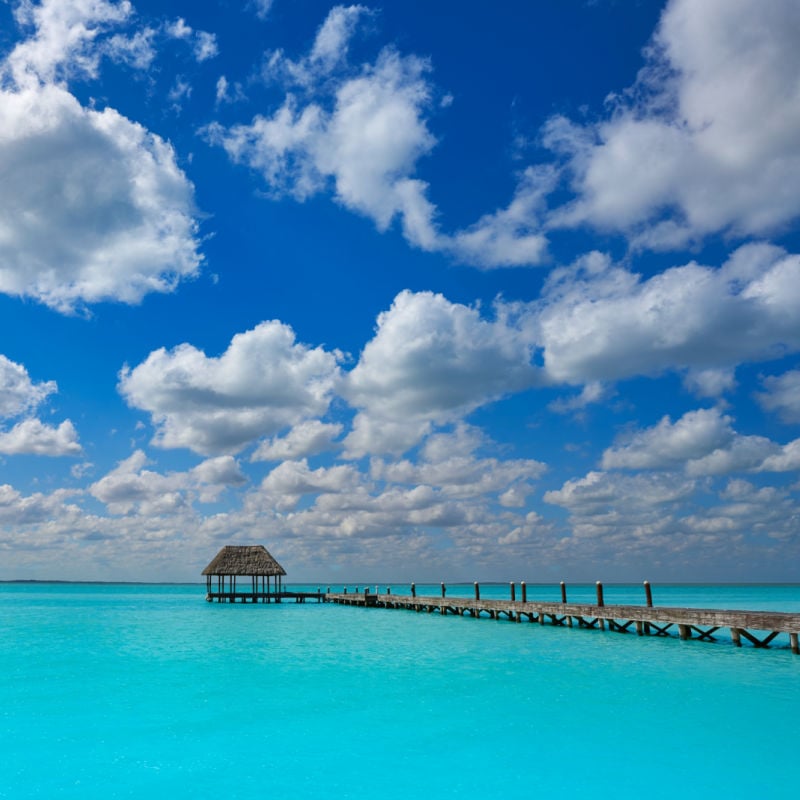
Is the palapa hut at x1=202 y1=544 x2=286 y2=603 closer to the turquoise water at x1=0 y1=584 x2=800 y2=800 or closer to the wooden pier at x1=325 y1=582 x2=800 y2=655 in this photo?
the wooden pier at x1=325 y1=582 x2=800 y2=655

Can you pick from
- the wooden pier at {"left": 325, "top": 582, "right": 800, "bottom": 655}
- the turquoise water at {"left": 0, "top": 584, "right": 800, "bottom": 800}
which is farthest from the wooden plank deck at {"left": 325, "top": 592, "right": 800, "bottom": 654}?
the turquoise water at {"left": 0, "top": 584, "right": 800, "bottom": 800}

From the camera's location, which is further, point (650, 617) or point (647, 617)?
point (647, 617)

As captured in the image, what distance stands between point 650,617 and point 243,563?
45.4 meters

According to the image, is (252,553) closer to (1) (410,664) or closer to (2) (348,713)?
(1) (410,664)

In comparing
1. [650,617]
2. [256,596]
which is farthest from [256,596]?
[650,617]

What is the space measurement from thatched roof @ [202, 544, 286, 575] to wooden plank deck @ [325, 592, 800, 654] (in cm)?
1622

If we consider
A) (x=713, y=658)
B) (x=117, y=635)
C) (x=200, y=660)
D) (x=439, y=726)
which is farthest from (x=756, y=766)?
(x=117, y=635)

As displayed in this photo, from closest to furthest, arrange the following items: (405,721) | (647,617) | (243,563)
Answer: (405,721) < (647,617) < (243,563)

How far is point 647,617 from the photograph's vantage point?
31625mm

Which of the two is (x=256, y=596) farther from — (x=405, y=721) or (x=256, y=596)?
(x=405, y=721)

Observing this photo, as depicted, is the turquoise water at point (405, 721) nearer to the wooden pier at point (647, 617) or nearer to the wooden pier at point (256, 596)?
the wooden pier at point (647, 617)

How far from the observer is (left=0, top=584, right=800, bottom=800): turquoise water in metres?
12.1

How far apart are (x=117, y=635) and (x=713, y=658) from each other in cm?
2980

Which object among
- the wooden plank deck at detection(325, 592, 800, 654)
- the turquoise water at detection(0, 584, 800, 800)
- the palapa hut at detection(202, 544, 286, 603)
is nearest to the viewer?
the turquoise water at detection(0, 584, 800, 800)
